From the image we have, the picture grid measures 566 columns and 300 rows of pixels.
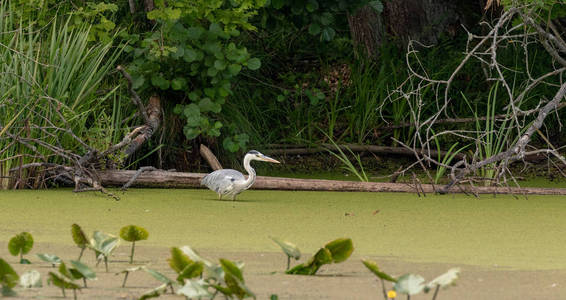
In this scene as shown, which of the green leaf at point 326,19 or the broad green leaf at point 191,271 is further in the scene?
the green leaf at point 326,19

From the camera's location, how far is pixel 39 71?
6031mm

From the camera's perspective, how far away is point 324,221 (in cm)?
464

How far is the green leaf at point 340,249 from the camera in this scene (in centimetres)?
306

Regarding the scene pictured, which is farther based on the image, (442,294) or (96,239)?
(96,239)

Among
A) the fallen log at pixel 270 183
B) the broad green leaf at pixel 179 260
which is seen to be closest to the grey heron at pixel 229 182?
the fallen log at pixel 270 183

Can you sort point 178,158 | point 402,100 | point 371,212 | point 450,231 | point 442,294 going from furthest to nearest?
1. point 402,100
2. point 178,158
3. point 371,212
4. point 450,231
5. point 442,294

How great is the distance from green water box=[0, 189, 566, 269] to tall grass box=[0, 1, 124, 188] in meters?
0.33

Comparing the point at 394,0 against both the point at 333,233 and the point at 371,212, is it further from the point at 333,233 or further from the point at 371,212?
the point at 333,233

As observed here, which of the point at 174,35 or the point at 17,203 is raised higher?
the point at 174,35

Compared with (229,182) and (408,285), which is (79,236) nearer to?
(408,285)

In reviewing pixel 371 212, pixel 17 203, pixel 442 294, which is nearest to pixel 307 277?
pixel 442 294

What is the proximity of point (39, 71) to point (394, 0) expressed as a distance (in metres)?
4.02

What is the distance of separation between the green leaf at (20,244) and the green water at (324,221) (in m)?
0.60

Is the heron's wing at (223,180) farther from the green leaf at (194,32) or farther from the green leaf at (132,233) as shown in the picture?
the green leaf at (132,233)
